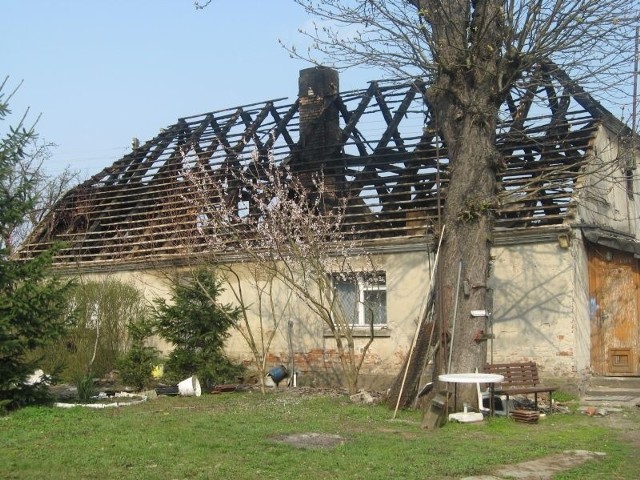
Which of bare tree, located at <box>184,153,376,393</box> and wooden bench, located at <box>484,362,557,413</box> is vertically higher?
bare tree, located at <box>184,153,376,393</box>

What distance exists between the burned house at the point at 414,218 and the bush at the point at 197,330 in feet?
6.50

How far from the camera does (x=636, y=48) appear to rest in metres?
12.9

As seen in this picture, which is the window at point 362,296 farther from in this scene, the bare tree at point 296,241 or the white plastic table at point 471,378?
the white plastic table at point 471,378

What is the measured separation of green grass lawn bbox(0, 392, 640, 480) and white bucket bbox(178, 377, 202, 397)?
2.04 metres

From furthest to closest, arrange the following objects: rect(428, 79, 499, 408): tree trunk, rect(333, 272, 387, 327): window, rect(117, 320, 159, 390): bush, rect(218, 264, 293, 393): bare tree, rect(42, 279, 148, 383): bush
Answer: rect(218, 264, 293, 393): bare tree → rect(42, 279, 148, 383): bush → rect(333, 272, 387, 327): window → rect(117, 320, 159, 390): bush → rect(428, 79, 499, 408): tree trunk

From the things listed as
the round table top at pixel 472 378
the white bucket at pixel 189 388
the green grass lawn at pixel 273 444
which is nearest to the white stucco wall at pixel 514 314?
the green grass lawn at pixel 273 444

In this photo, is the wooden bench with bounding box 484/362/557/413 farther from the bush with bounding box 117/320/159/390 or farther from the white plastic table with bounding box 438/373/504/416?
the bush with bounding box 117/320/159/390

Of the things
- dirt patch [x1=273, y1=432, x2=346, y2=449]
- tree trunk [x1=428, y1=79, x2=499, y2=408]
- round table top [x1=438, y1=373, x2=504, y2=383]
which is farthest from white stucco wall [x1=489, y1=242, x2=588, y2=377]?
dirt patch [x1=273, y1=432, x2=346, y2=449]

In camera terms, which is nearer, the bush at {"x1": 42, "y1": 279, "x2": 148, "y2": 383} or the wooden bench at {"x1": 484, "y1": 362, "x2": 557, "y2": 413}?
the wooden bench at {"x1": 484, "y1": 362, "x2": 557, "y2": 413}

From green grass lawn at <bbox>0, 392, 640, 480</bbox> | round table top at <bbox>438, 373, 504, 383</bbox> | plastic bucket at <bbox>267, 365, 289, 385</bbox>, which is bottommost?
green grass lawn at <bbox>0, 392, 640, 480</bbox>

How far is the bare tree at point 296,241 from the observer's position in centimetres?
1619

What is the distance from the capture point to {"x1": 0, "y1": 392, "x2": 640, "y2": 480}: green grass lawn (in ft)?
28.9

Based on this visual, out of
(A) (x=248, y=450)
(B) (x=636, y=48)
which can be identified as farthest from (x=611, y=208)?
(A) (x=248, y=450)

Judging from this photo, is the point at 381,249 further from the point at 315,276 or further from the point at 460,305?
the point at 460,305
